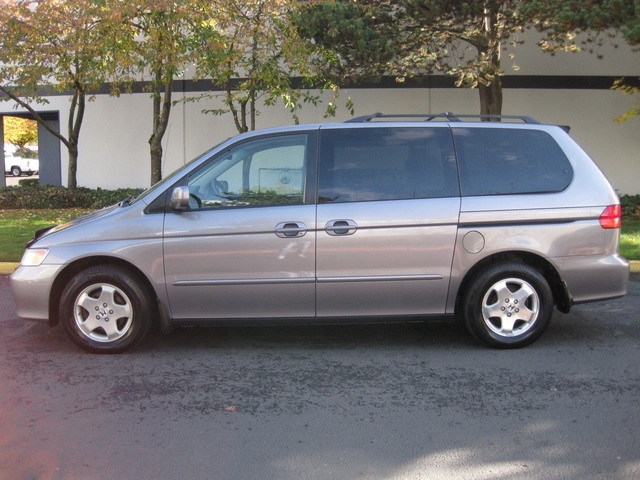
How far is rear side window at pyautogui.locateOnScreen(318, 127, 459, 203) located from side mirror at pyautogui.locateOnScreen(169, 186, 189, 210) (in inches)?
42.2

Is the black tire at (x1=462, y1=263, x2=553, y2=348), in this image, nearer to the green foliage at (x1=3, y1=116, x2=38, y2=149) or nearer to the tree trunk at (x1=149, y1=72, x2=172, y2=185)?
the tree trunk at (x1=149, y1=72, x2=172, y2=185)

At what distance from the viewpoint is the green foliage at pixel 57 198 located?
15828 mm

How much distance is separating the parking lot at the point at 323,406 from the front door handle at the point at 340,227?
1027mm

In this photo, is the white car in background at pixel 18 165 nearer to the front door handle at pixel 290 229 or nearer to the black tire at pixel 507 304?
the front door handle at pixel 290 229

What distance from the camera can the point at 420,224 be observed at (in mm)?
5379

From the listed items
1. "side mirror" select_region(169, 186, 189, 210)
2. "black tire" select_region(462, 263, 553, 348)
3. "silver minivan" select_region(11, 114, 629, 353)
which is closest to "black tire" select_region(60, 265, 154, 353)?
"silver minivan" select_region(11, 114, 629, 353)

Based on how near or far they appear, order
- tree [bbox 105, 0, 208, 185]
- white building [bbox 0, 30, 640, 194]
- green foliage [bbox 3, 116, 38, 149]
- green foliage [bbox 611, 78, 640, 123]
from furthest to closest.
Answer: green foliage [bbox 3, 116, 38, 149] < white building [bbox 0, 30, 640, 194] < green foliage [bbox 611, 78, 640, 123] < tree [bbox 105, 0, 208, 185]

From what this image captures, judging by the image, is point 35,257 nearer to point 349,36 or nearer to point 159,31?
point 159,31

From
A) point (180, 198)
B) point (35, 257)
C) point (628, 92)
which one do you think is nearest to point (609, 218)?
point (180, 198)

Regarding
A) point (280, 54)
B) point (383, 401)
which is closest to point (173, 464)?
point (383, 401)

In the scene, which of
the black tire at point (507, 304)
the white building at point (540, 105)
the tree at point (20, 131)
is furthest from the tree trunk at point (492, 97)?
the tree at point (20, 131)

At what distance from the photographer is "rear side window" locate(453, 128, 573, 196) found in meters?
5.56

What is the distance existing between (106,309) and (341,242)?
1.99 metres

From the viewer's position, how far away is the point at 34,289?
546 centimetres
